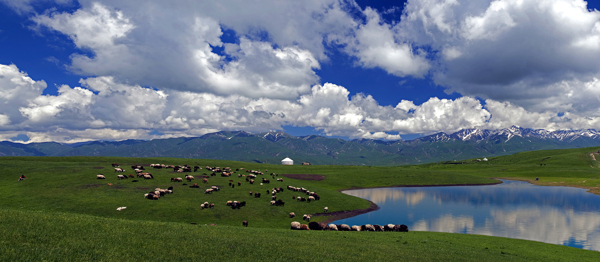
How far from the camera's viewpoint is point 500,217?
189ft

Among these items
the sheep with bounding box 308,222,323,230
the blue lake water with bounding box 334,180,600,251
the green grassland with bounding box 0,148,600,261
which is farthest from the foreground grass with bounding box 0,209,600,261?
the blue lake water with bounding box 334,180,600,251

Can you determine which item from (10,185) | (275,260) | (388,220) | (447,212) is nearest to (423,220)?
(388,220)

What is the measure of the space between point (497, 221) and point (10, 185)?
97652 mm

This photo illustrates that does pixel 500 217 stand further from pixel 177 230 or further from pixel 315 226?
pixel 177 230

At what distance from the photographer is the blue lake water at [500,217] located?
44750 millimetres

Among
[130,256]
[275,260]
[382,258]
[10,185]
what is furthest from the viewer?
[10,185]

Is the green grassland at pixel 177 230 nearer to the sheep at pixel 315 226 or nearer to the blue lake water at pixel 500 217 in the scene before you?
the sheep at pixel 315 226

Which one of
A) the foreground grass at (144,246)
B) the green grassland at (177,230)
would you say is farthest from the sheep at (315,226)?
the foreground grass at (144,246)

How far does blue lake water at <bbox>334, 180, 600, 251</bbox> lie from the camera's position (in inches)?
1762

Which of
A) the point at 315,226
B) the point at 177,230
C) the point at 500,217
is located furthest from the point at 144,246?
the point at 500,217

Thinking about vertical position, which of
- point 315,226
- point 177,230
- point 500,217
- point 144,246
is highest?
point 144,246

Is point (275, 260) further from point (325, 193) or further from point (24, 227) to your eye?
point (325, 193)

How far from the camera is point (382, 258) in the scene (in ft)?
65.8

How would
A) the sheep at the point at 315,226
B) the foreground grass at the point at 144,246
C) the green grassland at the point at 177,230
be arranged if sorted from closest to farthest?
the foreground grass at the point at 144,246
the green grassland at the point at 177,230
the sheep at the point at 315,226
